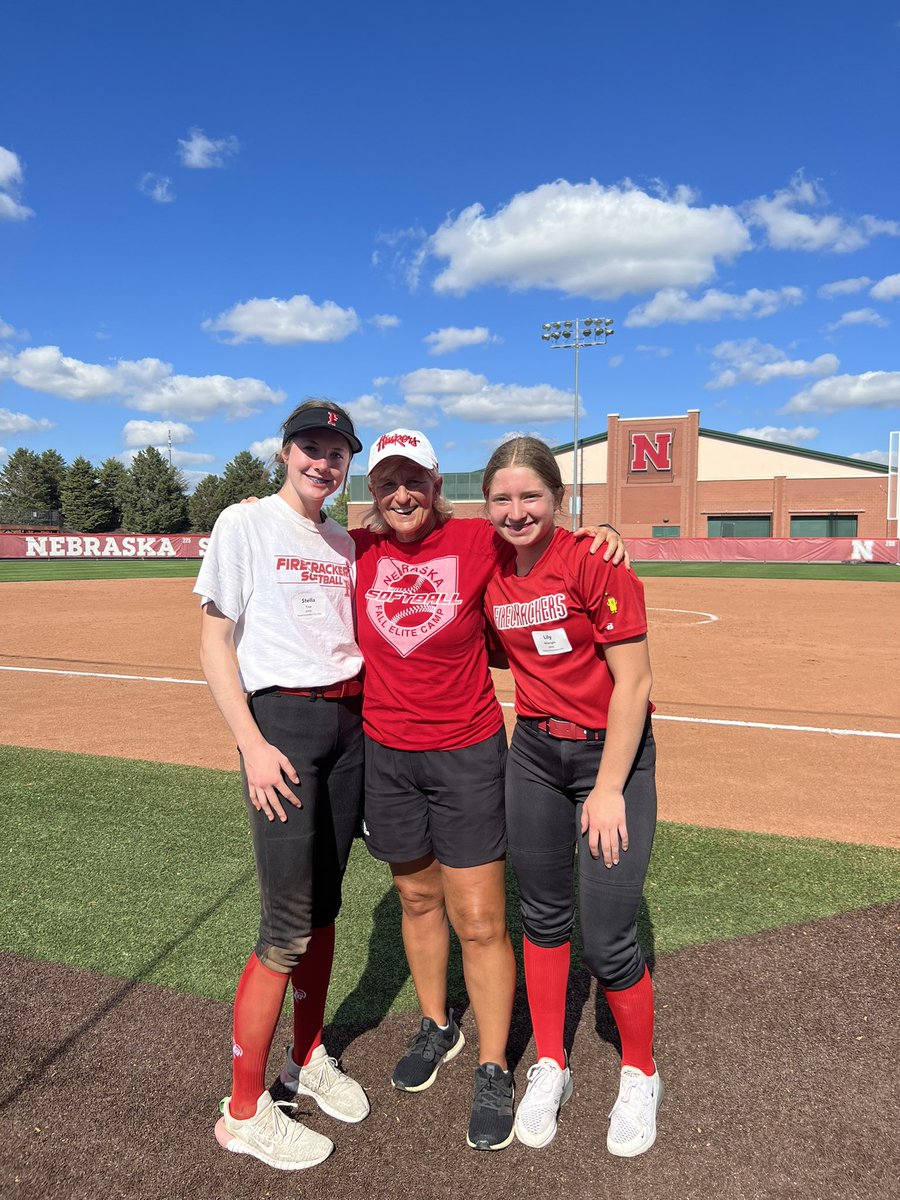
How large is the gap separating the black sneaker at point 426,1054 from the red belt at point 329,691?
4.15 feet

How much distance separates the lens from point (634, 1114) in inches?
93.8

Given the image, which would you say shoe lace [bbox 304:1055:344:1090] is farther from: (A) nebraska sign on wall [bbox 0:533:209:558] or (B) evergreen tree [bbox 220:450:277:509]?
(B) evergreen tree [bbox 220:450:277:509]

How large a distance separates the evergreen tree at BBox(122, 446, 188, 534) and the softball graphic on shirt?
71.1 metres

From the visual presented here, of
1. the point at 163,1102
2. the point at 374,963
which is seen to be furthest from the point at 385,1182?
the point at 374,963

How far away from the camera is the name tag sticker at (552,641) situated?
240cm

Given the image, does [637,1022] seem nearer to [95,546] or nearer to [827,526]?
[95,546]

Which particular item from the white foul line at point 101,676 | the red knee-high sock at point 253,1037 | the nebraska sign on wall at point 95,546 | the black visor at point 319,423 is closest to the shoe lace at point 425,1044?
the red knee-high sock at point 253,1037

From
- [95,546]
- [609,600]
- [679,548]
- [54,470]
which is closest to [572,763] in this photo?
[609,600]

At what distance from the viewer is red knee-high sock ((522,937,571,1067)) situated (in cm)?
258

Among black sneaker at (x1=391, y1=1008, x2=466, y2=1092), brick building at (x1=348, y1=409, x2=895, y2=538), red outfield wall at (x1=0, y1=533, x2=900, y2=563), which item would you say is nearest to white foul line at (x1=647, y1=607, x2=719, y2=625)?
black sneaker at (x1=391, y1=1008, x2=466, y2=1092)

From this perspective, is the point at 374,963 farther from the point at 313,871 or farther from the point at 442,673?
the point at 442,673

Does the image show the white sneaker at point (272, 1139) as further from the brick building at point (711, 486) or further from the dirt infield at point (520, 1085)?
the brick building at point (711, 486)

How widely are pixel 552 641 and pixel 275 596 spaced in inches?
33.8

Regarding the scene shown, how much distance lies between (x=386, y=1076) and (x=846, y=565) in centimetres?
3862
